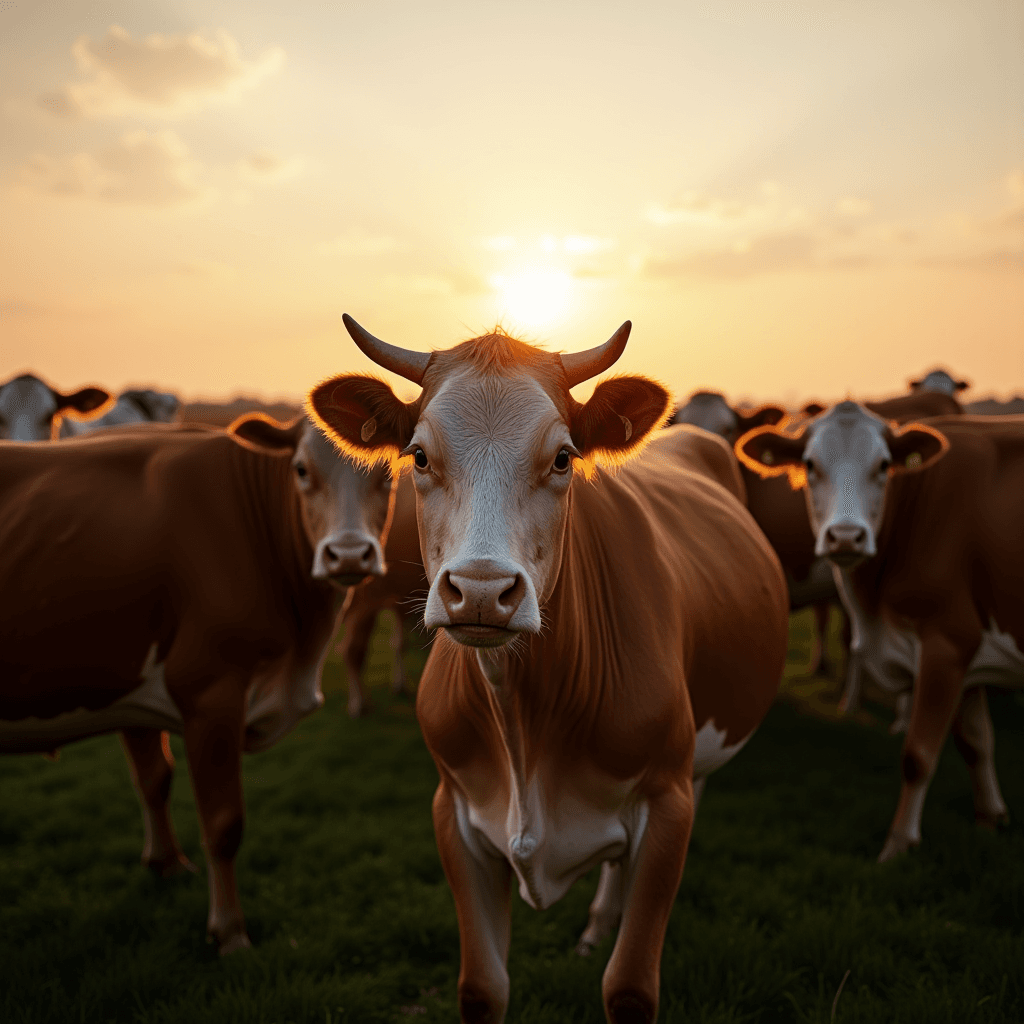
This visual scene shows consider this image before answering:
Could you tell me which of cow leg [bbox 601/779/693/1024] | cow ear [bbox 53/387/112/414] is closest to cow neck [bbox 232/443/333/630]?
cow leg [bbox 601/779/693/1024]

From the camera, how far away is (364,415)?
8.78 ft

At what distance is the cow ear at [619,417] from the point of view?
248cm

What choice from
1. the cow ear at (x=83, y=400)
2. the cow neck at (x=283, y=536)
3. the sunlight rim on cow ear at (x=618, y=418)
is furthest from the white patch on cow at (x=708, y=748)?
the cow ear at (x=83, y=400)

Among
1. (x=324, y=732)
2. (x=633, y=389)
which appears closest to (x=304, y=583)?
(x=633, y=389)

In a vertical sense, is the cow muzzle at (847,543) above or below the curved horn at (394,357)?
below

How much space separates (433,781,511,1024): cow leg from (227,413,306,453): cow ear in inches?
87.6

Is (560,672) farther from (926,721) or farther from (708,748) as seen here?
(926,721)

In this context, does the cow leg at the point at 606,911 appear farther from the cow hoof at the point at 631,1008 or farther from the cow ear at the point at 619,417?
the cow ear at the point at 619,417

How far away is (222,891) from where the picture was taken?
399 cm

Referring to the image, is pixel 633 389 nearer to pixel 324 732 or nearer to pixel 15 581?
pixel 15 581

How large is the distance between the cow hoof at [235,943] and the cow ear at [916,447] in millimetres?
4508

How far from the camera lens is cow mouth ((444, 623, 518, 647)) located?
1964mm

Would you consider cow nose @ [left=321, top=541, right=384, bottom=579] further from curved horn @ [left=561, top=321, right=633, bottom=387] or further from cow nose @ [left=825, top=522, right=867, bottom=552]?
cow nose @ [left=825, top=522, right=867, bottom=552]

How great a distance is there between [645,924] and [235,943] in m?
2.35
